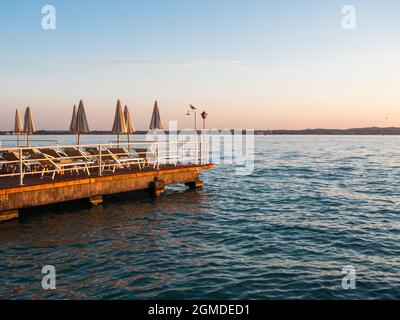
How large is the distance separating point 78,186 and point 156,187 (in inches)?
158

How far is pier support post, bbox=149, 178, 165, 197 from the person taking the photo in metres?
17.0

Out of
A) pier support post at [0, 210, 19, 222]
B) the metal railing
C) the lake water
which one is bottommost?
the lake water

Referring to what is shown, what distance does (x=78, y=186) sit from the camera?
13.8 metres

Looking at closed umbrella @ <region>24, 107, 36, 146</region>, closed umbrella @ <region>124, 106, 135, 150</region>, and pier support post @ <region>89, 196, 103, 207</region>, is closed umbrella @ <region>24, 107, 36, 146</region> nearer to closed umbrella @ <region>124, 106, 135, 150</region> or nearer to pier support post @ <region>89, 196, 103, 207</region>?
closed umbrella @ <region>124, 106, 135, 150</region>

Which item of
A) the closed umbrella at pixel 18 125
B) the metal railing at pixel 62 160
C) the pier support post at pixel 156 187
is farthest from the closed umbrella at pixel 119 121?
the closed umbrella at pixel 18 125

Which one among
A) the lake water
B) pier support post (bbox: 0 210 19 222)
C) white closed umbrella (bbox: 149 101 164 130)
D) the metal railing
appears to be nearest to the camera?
the lake water

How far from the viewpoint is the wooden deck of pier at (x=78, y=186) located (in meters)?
11.9

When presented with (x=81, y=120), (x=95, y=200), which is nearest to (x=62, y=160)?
(x=95, y=200)

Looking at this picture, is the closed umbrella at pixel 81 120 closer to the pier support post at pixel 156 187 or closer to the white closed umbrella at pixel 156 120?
the white closed umbrella at pixel 156 120

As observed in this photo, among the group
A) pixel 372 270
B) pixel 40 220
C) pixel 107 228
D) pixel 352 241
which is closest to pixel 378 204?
pixel 352 241

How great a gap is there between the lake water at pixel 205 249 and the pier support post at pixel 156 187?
0.33 m

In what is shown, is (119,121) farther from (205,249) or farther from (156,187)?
(205,249)

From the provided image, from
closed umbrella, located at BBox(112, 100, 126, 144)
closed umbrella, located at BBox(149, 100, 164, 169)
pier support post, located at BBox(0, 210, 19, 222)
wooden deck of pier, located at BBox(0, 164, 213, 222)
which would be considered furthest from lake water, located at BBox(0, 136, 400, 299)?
closed umbrella, located at BBox(149, 100, 164, 169)
